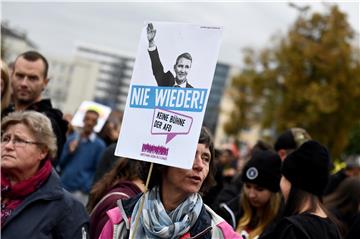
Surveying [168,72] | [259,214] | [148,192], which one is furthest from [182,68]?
[259,214]

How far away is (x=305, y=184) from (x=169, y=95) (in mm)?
1491

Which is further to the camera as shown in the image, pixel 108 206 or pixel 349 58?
pixel 349 58

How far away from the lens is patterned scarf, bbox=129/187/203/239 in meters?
3.36

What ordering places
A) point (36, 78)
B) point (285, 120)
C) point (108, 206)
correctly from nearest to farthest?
point (108, 206)
point (36, 78)
point (285, 120)

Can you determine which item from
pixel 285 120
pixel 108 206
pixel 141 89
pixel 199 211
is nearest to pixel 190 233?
pixel 199 211

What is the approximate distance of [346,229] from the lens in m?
6.12

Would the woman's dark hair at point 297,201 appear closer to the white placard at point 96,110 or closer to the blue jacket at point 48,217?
the blue jacket at point 48,217

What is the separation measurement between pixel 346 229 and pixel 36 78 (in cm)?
309

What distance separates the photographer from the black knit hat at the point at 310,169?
14.7 ft

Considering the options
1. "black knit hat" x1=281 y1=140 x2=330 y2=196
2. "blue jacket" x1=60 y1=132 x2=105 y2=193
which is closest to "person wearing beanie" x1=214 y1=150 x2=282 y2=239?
"black knit hat" x1=281 y1=140 x2=330 y2=196

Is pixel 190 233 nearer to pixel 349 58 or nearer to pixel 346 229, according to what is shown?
pixel 346 229

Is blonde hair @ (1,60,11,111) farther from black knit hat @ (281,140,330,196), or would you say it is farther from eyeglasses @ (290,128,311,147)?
eyeglasses @ (290,128,311,147)

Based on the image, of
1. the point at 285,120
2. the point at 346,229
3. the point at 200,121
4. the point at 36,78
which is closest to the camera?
the point at 200,121

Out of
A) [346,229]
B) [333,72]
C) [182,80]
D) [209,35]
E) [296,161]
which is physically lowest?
[346,229]
